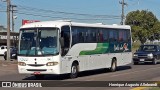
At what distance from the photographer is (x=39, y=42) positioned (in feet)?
66.0

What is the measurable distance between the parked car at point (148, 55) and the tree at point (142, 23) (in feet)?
162

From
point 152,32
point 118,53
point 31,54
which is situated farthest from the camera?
point 152,32

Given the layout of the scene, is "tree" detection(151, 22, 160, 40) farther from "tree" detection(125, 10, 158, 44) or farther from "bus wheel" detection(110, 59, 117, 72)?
"bus wheel" detection(110, 59, 117, 72)

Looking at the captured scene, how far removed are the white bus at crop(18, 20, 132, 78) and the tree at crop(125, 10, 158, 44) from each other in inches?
2406

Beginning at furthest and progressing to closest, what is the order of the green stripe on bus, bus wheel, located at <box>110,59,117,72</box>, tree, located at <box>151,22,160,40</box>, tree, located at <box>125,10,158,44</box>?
tree, located at <box>151,22,160,40</box> → tree, located at <box>125,10,158,44</box> → bus wheel, located at <box>110,59,117,72</box> → the green stripe on bus

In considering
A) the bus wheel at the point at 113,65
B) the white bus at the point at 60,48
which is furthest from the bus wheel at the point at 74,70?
the bus wheel at the point at 113,65

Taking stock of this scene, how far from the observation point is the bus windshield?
20.0 metres

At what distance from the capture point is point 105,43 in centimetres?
2519

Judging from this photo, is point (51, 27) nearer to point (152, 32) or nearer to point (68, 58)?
point (68, 58)

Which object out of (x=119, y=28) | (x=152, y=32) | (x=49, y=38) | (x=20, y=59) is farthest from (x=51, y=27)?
(x=152, y=32)

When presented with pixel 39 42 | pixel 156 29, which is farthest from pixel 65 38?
pixel 156 29

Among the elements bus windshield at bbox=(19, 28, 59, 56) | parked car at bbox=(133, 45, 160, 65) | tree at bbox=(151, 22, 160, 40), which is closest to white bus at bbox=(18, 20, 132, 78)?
bus windshield at bbox=(19, 28, 59, 56)

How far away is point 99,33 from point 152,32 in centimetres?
6421

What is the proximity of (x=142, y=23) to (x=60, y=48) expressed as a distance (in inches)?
2744
